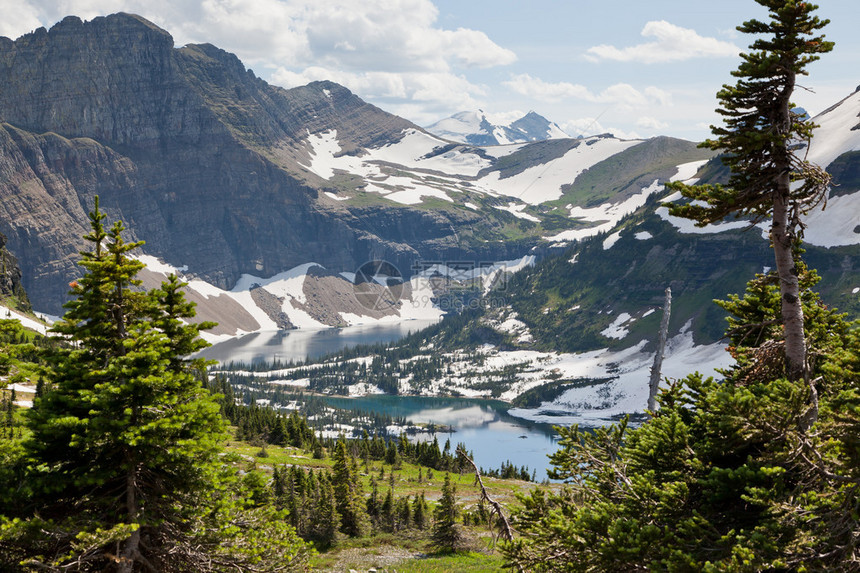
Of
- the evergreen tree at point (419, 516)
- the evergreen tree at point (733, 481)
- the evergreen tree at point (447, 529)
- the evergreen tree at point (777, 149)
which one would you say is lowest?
the evergreen tree at point (419, 516)

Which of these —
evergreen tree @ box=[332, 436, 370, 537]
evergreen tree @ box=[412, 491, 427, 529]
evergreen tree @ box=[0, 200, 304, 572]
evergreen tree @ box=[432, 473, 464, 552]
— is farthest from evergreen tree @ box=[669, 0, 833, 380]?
evergreen tree @ box=[412, 491, 427, 529]

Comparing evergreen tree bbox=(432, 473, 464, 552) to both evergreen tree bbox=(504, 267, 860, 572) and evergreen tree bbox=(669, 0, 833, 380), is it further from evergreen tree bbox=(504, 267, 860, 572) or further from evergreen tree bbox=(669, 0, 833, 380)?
evergreen tree bbox=(669, 0, 833, 380)

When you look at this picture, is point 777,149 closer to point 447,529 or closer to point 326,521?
point 447,529

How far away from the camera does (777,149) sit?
46.5ft

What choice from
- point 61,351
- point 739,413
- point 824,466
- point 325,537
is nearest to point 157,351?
point 61,351

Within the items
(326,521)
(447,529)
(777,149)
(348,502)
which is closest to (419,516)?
(348,502)

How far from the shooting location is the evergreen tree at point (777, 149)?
45.1ft

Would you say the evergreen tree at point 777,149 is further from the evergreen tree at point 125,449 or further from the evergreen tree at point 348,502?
the evergreen tree at point 348,502

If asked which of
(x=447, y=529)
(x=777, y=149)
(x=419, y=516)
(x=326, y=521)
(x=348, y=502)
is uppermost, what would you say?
(x=777, y=149)

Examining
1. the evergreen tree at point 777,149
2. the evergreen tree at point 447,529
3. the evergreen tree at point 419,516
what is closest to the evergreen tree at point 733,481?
the evergreen tree at point 777,149

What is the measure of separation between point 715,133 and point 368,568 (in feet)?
128

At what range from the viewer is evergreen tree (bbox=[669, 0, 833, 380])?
1373 centimetres

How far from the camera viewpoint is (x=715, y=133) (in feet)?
48.5

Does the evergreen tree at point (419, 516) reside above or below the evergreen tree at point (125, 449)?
below
